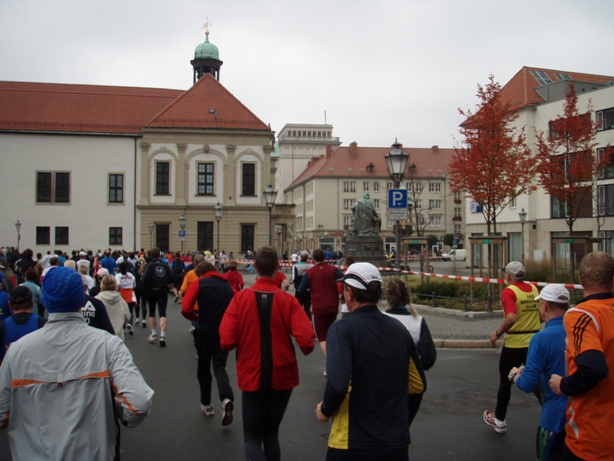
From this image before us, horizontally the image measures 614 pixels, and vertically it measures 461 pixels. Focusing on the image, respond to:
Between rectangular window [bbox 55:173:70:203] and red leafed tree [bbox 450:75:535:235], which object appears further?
rectangular window [bbox 55:173:70:203]

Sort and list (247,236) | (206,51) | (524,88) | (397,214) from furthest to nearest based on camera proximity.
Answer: (206,51), (247,236), (524,88), (397,214)

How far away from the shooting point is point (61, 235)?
51750mm

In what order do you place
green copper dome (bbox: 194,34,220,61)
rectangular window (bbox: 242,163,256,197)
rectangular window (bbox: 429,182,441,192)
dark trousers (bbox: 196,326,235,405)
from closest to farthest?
dark trousers (bbox: 196,326,235,405) → rectangular window (bbox: 242,163,256,197) → green copper dome (bbox: 194,34,220,61) → rectangular window (bbox: 429,182,441,192)

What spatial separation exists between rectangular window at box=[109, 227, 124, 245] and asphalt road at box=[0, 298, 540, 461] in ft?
143

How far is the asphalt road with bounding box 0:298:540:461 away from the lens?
6.07m

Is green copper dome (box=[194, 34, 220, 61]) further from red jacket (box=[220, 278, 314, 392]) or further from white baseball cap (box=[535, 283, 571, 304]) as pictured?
white baseball cap (box=[535, 283, 571, 304])

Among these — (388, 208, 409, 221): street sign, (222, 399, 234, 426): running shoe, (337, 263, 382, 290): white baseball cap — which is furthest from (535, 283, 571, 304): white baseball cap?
(388, 208, 409, 221): street sign

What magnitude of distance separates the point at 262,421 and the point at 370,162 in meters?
88.9

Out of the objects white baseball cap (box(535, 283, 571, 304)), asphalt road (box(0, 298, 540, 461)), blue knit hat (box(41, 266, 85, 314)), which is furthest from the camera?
asphalt road (box(0, 298, 540, 461))

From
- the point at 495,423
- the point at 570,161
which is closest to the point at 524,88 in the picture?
the point at 570,161

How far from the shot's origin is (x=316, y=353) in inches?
473

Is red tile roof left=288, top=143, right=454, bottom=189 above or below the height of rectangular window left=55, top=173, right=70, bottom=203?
above

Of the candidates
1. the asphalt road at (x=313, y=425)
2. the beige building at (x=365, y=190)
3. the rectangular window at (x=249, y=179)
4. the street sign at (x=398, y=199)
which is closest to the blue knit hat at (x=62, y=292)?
the asphalt road at (x=313, y=425)

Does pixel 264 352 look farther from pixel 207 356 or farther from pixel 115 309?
pixel 115 309
